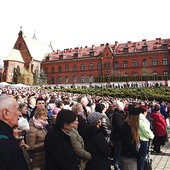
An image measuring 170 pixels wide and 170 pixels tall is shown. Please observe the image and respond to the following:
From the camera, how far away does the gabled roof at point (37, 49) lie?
90000 mm

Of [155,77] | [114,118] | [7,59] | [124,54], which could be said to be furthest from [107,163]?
[7,59]

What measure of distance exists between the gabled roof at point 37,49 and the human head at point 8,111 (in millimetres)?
87230

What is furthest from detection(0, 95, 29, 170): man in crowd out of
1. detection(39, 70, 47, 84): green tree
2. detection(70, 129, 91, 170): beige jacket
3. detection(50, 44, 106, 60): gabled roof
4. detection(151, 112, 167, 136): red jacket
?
detection(39, 70, 47, 84): green tree

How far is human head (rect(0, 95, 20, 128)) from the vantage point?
106 inches

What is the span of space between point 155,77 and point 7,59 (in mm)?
44695

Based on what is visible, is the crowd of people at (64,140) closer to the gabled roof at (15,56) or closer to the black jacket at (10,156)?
the black jacket at (10,156)

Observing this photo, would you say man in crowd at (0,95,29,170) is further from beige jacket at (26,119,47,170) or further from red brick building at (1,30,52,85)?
red brick building at (1,30,52,85)

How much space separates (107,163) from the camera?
5.43 m

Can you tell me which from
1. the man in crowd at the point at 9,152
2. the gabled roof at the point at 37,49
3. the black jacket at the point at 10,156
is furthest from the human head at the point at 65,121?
the gabled roof at the point at 37,49

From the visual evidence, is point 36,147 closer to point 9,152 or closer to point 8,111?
point 8,111

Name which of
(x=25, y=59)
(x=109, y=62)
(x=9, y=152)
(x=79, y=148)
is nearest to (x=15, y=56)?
(x=25, y=59)

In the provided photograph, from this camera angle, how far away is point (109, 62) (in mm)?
75188

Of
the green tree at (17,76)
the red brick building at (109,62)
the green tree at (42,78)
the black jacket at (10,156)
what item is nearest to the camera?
the black jacket at (10,156)

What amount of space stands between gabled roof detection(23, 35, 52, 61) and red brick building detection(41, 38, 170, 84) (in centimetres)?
355
